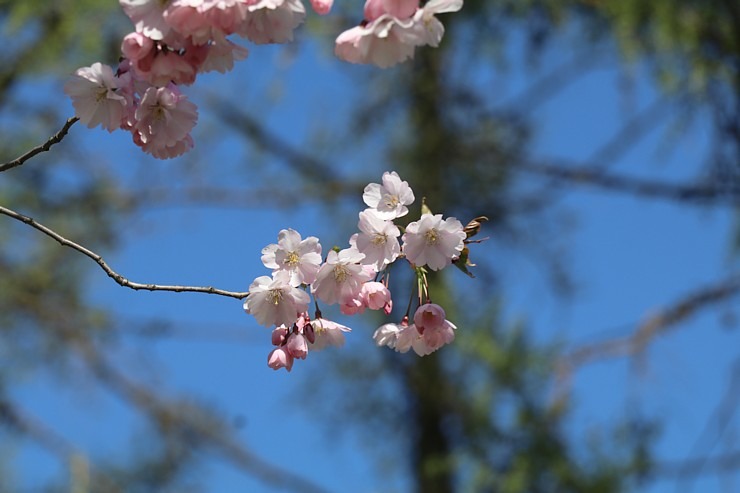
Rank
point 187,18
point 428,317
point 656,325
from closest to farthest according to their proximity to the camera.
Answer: point 187,18 < point 428,317 < point 656,325

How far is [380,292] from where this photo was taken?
99 cm

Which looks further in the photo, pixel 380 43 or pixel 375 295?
pixel 375 295

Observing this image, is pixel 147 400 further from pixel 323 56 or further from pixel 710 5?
pixel 710 5

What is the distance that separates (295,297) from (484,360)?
10.6 ft

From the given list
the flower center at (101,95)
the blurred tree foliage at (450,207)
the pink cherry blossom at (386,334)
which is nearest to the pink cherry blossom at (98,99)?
the flower center at (101,95)

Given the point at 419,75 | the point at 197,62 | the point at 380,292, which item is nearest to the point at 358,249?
the point at 380,292

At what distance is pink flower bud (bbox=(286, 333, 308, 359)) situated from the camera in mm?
994

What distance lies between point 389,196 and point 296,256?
0.12 metres

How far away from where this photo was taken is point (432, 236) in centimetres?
94

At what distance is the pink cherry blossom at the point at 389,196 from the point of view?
0.98 meters

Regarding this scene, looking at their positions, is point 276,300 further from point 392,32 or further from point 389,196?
point 392,32

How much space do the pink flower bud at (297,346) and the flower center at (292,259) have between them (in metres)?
0.08

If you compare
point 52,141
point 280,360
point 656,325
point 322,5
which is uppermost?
point 656,325

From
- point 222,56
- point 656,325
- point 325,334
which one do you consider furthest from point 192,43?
point 656,325
